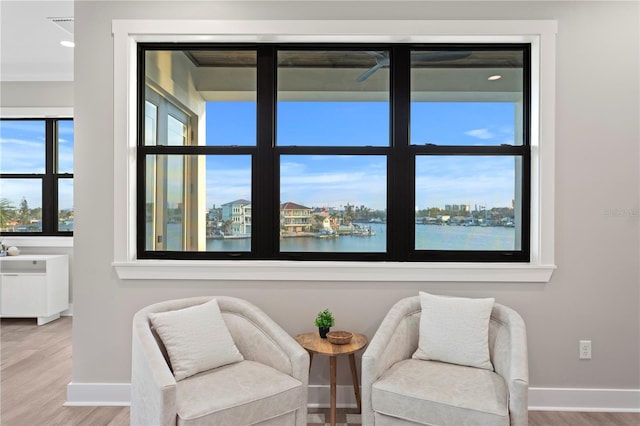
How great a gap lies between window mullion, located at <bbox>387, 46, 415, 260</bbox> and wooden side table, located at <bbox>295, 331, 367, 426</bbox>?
0.69m

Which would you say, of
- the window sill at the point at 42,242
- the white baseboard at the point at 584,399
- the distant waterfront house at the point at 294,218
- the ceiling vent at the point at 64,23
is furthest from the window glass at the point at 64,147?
the white baseboard at the point at 584,399

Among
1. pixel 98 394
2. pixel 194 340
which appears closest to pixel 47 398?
pixel 98 394

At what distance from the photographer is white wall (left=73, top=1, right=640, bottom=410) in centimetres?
259

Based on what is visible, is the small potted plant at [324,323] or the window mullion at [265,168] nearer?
the small potted plant at [324,323]

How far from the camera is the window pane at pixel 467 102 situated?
108 inches

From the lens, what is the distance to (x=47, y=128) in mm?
4980

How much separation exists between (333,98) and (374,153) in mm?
480

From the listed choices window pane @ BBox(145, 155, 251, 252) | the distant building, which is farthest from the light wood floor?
the distant building

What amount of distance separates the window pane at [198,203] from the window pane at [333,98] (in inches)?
17.4

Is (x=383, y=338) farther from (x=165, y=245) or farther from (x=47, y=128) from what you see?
(x=47, y=128)

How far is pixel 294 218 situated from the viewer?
2777 mm

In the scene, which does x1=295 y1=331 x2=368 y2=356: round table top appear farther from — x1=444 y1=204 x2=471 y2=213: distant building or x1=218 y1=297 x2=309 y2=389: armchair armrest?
x1=444 y1=204 x2=471 y2=213: distant building

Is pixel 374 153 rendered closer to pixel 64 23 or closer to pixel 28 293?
pixel 64 23

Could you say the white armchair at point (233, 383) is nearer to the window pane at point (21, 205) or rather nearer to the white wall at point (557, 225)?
the white wall at point (557, 225)
